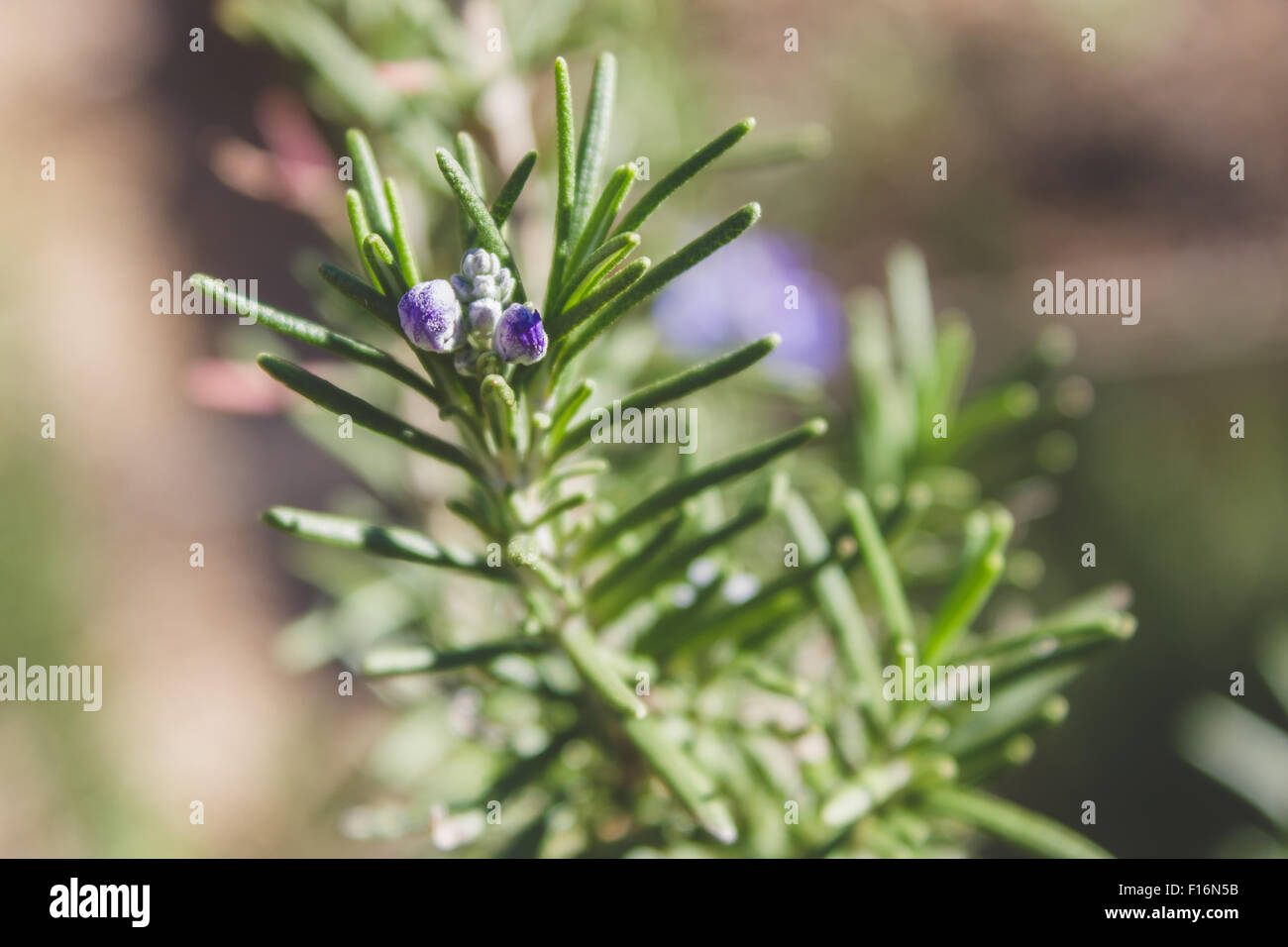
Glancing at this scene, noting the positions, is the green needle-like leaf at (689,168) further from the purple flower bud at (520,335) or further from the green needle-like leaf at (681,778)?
the green needle-like leaf at (681,778)

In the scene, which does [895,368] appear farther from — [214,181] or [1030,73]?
[214,181]

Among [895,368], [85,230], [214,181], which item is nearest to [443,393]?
[895,368]

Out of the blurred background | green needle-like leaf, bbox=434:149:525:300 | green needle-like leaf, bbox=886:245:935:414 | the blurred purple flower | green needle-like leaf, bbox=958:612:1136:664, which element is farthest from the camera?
the blurred background

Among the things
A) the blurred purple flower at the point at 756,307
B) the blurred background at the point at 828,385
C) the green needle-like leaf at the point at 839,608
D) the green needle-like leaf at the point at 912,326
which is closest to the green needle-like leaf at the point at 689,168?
the green needle-like leaf at the point at 839,608

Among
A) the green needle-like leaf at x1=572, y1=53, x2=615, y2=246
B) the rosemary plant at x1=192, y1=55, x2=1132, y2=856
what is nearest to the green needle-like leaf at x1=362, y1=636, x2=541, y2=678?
the rosemary plant at x1=192, y1=55, x2=1132, y2=856

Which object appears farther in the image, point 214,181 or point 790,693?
point 214,181

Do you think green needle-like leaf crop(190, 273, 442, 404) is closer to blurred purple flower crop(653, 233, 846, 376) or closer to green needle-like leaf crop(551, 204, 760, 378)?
green needle-like leaf crop(551, 204, 760, 378)
